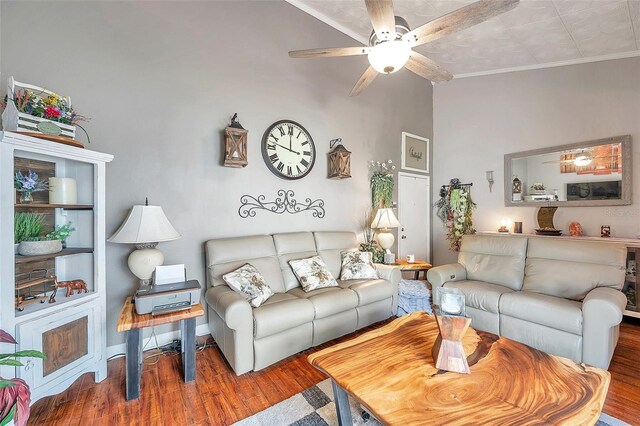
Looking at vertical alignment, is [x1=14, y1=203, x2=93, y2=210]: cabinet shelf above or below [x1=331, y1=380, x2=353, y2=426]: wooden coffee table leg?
above

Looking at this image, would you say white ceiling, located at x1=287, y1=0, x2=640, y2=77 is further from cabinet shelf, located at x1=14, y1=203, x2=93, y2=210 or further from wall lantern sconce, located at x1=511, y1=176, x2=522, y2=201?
cabinet shelf, located at x1=14, y1=203, x2=93, y2=210

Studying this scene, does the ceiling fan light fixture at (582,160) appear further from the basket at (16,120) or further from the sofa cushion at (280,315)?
the basket at (16,120)

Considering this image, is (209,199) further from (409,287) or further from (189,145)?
(409,287)

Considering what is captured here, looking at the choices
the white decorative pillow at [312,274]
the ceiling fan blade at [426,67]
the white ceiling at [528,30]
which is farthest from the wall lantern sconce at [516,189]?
the white decorative pillow at [312,274]

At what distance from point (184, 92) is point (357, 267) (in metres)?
2.60

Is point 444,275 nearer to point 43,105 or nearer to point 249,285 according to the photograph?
point 249,285

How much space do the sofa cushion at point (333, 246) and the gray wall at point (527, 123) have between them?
2.49m

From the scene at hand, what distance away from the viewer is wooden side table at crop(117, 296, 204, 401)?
1.86 meters

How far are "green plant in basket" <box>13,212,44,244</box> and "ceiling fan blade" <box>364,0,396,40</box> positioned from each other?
8.35 ft

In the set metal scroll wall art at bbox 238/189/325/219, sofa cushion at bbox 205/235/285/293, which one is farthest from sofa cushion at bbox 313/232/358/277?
sofa cushion at bbox 205/235/285/293

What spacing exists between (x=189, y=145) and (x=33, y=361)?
196 centimetres

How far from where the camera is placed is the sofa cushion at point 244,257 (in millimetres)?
2648

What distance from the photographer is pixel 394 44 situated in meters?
1.86

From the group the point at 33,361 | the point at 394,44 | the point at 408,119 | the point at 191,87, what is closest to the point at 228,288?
the point at 33,361
